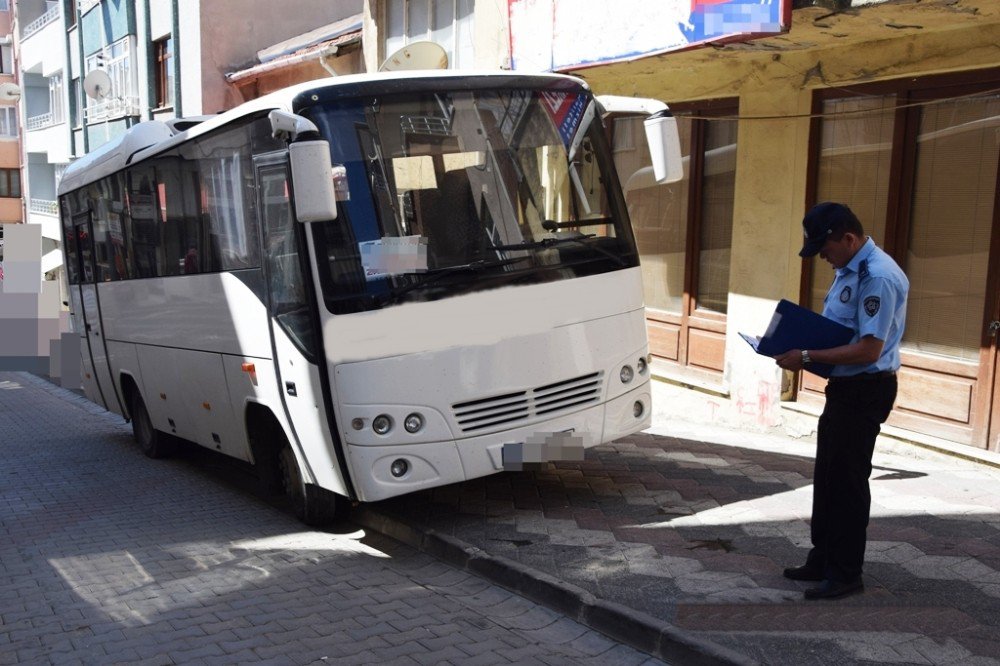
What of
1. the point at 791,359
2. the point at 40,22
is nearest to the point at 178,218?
the point at 791,359

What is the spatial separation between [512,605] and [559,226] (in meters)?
2.51

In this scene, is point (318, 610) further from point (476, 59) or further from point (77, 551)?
point (476, 59)

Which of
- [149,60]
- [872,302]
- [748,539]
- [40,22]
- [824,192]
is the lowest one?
[748,539]

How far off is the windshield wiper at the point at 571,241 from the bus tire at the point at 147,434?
5314 mm

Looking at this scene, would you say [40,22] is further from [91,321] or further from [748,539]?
[748,539]

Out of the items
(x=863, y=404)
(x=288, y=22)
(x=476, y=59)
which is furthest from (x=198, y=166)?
(x=288, y=22)

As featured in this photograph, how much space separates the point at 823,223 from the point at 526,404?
95.0 inches

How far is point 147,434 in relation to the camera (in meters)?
10.7

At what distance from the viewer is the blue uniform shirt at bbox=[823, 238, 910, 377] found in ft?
15.4

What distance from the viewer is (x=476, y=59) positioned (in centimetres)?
1373

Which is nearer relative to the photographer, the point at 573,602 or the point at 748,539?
the point at 573,602

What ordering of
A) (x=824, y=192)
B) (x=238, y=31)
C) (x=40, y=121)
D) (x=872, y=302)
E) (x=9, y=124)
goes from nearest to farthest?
(x=872, y=302) < (x=824, y=192) < (x=238, y=31) < (x=40, y=121) < (x=9, y=124)

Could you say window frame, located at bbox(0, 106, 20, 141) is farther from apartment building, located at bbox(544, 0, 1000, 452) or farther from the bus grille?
the bus grille

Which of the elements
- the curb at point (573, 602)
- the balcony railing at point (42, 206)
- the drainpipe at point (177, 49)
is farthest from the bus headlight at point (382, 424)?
the balcony railing at point (42, 206)
